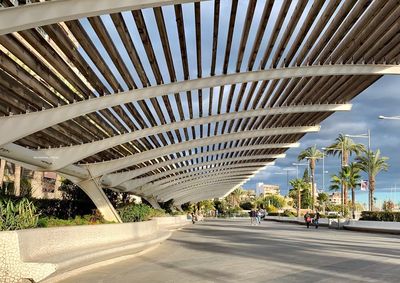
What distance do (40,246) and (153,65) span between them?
741cm

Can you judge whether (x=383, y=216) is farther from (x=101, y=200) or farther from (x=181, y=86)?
(x=181, y=86)

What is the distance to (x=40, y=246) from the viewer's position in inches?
336

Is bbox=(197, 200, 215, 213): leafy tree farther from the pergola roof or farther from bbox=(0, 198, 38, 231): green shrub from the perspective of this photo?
bbox=(0, 198, 38, 231): green shrub

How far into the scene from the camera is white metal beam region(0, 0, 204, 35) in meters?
8.53

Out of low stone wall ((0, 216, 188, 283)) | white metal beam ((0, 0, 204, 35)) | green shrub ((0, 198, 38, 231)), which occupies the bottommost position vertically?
low stone wall ((0, 216, 188, 283))

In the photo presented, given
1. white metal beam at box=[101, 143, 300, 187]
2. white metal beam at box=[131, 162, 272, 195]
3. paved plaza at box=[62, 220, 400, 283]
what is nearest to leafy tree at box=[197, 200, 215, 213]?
white metal beam at box=[131, 162, 272, 195]

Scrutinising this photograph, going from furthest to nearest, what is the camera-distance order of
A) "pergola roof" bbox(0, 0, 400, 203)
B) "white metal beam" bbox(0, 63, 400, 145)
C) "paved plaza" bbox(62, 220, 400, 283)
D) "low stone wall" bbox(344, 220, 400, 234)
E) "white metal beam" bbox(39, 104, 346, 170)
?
"low stone wall" bbox(344, 220, 400, 234), "white metal beam" bbox(39, 104, 346, 170), "white metal beam" bbox(0, 63, 400, 145), "pergola roof" bbox(0, 0, 400, 203), "paved plaza" bbox(62, 220, 400, 283)

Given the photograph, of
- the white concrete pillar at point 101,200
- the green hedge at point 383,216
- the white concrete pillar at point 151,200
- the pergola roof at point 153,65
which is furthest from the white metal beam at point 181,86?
the white concrete pillar at point 151,200

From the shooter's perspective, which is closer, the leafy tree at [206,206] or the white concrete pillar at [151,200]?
the white concrete pillar at [151,200]

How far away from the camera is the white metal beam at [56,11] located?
28.0 ft

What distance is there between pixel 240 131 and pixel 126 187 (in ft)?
30.3

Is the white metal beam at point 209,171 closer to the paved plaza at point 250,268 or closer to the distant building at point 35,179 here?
the distant building at point 35,179

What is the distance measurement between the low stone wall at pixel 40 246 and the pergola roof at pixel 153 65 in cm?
363

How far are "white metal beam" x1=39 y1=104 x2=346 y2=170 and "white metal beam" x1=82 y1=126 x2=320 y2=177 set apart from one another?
3197 millimetres
